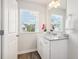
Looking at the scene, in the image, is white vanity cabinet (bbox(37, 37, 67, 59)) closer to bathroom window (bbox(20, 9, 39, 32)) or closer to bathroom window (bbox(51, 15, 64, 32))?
bathroom window (bbox(51, 15, 64, 32))

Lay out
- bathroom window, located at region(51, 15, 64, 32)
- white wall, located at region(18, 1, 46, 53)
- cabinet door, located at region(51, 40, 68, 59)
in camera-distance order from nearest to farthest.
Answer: cabinet door, located at region(51, 40, 68, 59)
bathroom window, located at region(51, 15, 64, 32)
white wall, located at region(18, 1, 46, 53)

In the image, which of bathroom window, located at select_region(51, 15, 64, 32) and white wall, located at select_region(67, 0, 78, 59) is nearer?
white wall, located at select_region(67, 0, 78, 59)

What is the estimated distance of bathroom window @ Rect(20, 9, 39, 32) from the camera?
361cm

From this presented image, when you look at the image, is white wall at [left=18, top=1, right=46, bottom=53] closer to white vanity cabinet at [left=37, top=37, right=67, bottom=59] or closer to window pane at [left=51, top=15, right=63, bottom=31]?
window pane at [left=51, top=15, right=63, bottom=31]

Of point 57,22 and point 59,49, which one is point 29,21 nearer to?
point 57,22

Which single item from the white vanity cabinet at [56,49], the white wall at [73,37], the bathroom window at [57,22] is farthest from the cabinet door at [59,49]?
the bathroom window at [57,22]

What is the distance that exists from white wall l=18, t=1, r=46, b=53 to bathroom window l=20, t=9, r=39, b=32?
19 cm

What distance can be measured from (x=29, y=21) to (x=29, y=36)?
2.34 feet

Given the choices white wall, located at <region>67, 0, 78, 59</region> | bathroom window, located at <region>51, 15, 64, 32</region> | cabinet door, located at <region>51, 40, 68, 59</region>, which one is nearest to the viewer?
white wall, located at <region>67, 0, 78, 59</region>

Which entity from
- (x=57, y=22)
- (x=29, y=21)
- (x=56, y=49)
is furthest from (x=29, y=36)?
(x=56, y=49)

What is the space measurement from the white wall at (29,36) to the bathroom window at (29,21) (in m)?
0.19

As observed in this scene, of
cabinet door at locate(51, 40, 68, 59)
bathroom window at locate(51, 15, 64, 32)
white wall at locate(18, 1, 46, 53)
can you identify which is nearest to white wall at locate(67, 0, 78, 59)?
cabinet door at locate(51, 40, 68, 59)

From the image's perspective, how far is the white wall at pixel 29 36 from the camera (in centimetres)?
352

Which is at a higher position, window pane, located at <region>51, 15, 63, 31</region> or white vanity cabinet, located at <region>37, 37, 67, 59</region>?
window pane, located at <region>51, 15, 63, 31</region>
